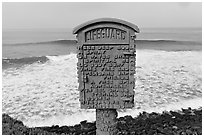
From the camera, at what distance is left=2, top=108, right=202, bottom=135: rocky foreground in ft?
25.2

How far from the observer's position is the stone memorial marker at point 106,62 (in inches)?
191

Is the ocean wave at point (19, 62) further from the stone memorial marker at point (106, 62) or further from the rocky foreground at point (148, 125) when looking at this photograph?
the stone memorial marker at point (106, 62)

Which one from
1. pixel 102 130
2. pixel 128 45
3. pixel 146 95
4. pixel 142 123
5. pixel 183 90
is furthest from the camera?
pixel 183 90

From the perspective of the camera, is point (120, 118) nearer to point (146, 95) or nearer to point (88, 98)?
point (146, 95)

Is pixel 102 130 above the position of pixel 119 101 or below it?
below

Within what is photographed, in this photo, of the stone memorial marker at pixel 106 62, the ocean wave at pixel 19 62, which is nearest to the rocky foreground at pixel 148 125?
the stone memorial marker at pixel 106 62

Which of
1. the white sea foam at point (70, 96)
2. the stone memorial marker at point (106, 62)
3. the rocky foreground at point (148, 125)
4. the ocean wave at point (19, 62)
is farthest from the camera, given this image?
the ocean wave at point (19, 62)

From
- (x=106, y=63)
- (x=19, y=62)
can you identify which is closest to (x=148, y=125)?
(x=106, y=63)

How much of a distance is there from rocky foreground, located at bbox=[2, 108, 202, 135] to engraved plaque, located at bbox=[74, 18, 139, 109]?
2.40 metres

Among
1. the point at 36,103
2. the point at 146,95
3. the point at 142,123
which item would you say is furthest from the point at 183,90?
the point at 36,103

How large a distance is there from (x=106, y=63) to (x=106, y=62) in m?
0.02

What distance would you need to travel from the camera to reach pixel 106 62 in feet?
16.3

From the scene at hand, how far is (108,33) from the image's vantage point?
192 inches

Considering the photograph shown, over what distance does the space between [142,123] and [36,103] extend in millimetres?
4295
